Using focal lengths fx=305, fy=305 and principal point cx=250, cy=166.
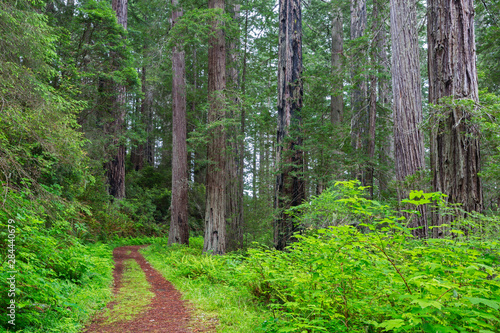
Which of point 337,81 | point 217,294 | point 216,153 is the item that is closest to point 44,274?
point 217,294

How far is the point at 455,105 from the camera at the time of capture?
13.4 ft

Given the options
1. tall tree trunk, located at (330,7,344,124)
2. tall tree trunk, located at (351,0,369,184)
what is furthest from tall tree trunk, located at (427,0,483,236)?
tall tree trunk, located at (330,7,344,124)

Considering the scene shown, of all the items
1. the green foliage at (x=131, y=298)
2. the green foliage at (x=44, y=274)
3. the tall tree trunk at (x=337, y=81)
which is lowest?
the green foliage at (x=131, y=298)

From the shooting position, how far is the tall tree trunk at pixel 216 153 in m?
10.2

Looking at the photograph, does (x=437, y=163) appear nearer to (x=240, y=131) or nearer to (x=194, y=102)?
(x=240, y=131)

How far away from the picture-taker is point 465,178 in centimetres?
416

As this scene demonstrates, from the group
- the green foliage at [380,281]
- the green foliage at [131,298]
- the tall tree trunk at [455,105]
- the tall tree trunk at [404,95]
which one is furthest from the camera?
the tall tree trunk at [404,95]

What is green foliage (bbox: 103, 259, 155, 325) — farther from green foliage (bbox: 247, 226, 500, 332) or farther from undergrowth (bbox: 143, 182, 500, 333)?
green foliage (bbox: 247, 226, 500, 332)

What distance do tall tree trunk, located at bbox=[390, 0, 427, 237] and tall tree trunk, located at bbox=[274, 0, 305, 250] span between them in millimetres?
2422

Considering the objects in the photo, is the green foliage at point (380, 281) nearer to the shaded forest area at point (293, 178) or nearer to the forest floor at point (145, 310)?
the shaded forest area at point (293, 178)

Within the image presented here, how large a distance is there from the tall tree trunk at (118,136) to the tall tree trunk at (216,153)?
4.93 meters

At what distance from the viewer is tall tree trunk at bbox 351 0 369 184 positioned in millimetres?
8922

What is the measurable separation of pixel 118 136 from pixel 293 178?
9.23 m

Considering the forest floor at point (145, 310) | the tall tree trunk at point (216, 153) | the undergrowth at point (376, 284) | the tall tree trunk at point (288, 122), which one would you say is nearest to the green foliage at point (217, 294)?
the undergrowth at point (376, 284)
